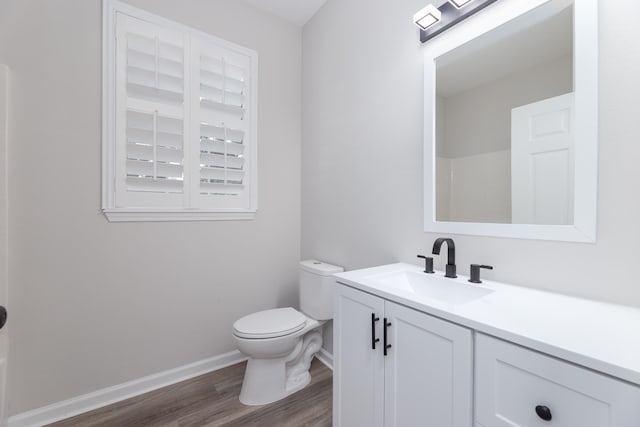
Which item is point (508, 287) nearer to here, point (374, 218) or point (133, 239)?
point (374, 218)

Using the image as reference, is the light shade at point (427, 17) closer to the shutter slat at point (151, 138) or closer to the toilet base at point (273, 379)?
the shutter slat at point (151, 138)

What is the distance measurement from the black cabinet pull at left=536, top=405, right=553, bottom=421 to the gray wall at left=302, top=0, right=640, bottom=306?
1.67ft

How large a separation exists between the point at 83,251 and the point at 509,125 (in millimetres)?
2285

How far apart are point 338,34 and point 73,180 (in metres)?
1.94

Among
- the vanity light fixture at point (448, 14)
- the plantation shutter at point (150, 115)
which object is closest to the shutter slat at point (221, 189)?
the plantation shutter at point (150, 115)

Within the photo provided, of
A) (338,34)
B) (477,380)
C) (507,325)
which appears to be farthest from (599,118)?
(338,34)

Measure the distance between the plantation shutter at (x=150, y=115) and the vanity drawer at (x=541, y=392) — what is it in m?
1.86

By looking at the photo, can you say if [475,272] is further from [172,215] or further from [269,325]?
[172,215]

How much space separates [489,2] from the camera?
110 centimetres

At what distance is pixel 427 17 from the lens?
4.14 ft

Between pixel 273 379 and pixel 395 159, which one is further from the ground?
pixel 395 159

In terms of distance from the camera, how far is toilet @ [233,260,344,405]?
1.57 meters

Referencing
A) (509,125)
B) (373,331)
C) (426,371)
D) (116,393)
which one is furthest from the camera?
(116,393)

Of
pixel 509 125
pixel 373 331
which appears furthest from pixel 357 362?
pixel 509 125
